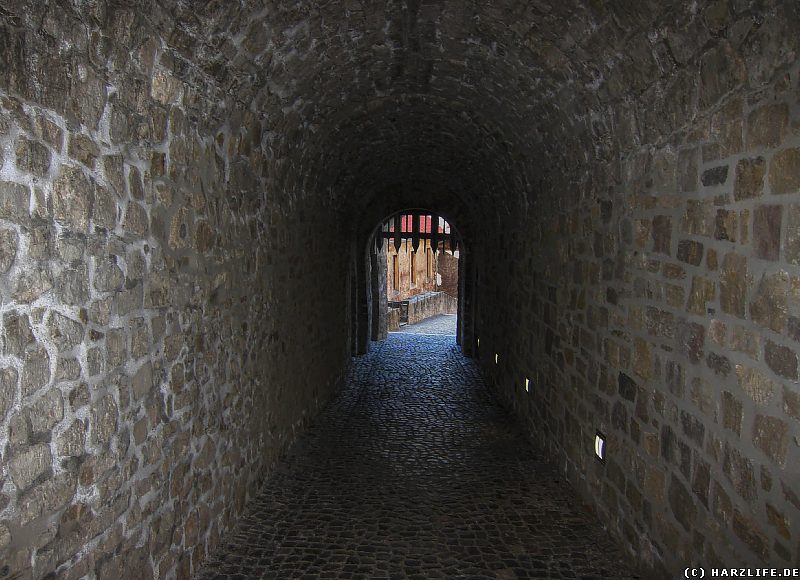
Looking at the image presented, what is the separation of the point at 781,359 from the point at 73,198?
2.93 meters

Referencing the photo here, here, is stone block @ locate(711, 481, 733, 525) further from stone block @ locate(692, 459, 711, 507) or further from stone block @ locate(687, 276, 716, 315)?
stone block @ locate(687, 276, 716, 315)

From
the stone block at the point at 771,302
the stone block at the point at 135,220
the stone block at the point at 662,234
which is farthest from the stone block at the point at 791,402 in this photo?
the stone block at the point at 135,220

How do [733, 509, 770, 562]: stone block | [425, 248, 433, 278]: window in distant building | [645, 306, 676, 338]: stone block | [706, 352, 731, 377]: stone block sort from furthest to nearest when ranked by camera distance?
[425, 248, 433, 278]: window in distant building, [645, 306, 676, 338]: stone block, [706, 352, 731, 377]: stone block, [733, 509, 770, 562]: stone block

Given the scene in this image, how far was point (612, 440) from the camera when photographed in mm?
4430

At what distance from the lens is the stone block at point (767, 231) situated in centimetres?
251

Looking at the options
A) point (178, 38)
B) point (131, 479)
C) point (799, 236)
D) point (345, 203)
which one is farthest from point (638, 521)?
point (345, 203)

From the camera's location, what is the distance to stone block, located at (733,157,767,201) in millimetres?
2639

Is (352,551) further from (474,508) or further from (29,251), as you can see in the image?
(29,251)

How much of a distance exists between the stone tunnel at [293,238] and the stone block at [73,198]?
0.5 inches

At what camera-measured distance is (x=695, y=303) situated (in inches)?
128

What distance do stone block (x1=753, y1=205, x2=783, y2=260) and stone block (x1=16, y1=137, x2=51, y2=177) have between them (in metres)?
2.87

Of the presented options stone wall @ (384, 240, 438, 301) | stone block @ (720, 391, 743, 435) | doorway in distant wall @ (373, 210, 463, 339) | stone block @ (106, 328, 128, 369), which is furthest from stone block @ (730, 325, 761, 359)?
stone wall @ (384, 240, 438, 301)

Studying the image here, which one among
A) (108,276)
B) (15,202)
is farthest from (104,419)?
(15,202)

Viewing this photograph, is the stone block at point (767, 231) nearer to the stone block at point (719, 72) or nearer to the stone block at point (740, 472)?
the stone block at point (719, 72)
